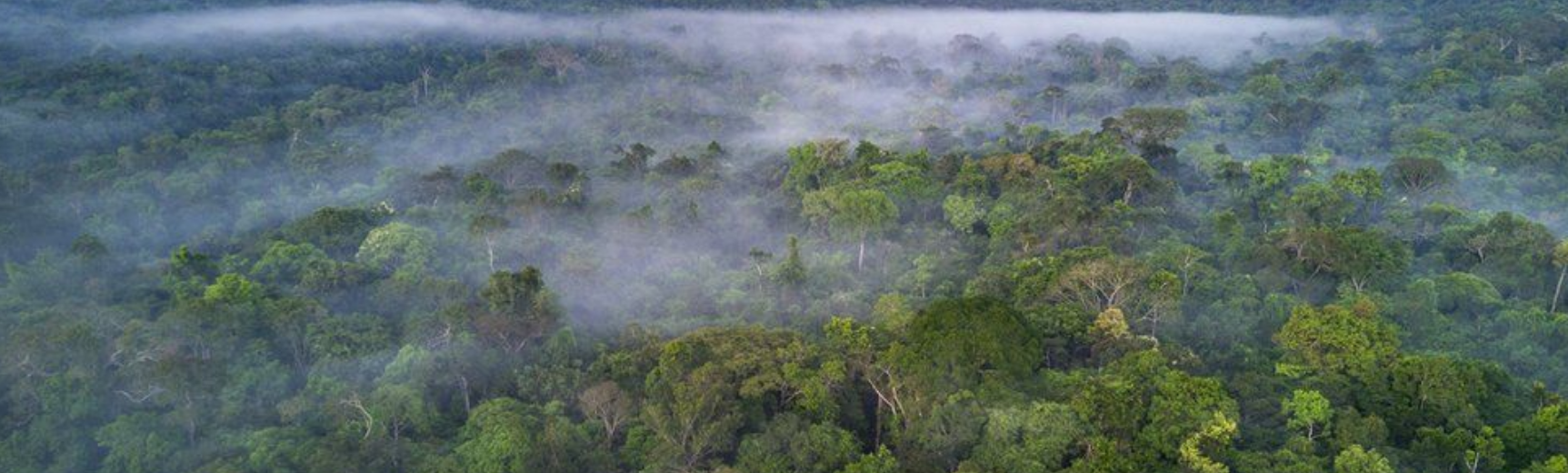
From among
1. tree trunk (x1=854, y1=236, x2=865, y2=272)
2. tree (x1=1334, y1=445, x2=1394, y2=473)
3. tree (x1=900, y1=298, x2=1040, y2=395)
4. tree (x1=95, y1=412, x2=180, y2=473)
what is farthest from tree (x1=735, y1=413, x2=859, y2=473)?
tree trunk (x1=854, y1=236, x2=865, y2=272)

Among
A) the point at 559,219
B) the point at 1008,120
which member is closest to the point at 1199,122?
the point at 1008,120

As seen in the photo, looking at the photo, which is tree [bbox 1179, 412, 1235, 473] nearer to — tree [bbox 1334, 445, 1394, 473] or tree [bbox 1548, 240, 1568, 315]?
tree [bbox 1334, 445, 1394, 473]

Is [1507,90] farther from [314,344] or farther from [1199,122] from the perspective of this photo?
[314,344]

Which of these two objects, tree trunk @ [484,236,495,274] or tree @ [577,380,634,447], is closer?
tree @ [577,380,634,447]

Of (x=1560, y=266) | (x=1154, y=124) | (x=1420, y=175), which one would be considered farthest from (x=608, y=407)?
(x=1420, y=175)

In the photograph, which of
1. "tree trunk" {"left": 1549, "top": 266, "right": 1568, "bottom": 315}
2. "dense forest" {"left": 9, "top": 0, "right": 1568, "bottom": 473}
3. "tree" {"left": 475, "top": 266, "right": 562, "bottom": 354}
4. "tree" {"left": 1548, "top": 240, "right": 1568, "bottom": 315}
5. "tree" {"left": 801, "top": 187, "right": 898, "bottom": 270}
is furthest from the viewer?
"tree" {"left": 801, "top": 187, "right": 898, "bottom": 270}

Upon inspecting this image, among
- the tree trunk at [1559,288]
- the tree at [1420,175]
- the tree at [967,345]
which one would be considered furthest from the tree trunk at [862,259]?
the tree at [1420,175]

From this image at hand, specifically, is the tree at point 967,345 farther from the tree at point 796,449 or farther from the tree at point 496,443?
the tree at point 496,443
